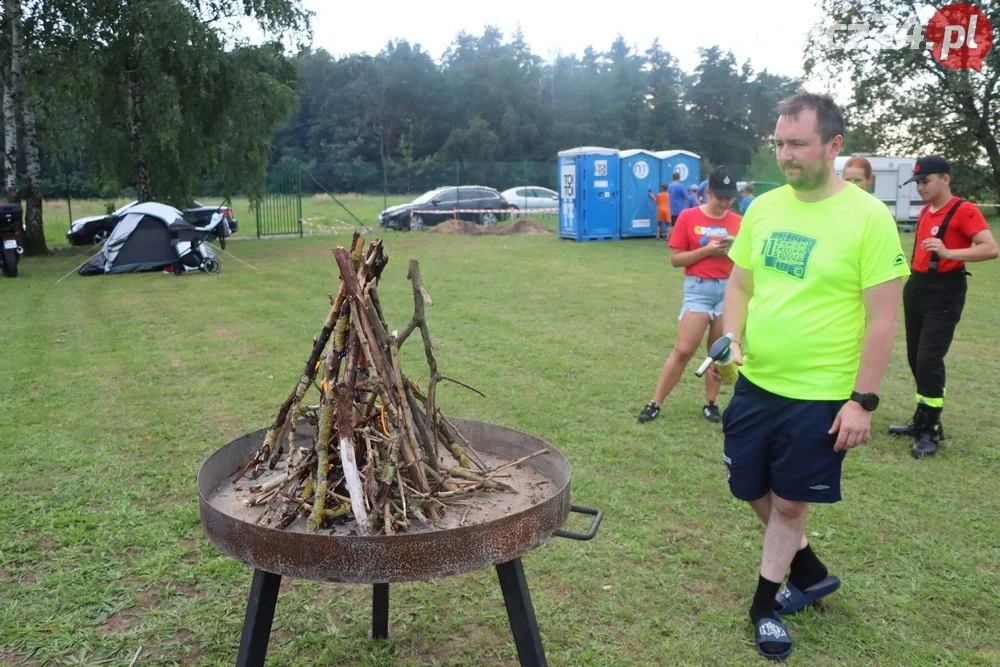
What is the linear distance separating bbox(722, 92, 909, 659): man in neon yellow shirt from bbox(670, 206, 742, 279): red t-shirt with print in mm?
2483

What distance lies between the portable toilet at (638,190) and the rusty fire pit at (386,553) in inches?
782

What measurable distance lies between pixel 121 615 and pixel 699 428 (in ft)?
12.7

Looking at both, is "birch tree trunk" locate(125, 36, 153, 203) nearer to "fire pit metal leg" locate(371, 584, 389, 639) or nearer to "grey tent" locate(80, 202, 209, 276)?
"grey tent" locate(80, 202, 209, 276)

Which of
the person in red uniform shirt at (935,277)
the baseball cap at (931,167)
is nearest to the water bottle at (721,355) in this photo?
the person in red uniform shirt at (935,277)

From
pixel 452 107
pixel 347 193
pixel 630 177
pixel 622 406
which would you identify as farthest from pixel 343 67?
pixel 622 406

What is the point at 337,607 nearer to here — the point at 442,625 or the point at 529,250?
the point at 442,625

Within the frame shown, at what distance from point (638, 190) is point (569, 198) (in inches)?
74.0

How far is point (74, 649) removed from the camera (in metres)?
3.21

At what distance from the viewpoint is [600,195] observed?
70.6ft

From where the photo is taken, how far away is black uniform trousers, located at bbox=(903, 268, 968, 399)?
17.4 ft

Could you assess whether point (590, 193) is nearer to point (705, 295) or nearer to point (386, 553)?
point (705, 295)

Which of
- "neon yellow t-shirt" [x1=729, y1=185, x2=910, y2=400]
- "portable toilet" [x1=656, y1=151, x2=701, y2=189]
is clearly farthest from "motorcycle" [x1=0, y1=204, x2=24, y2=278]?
"neon yellow t-shirt" [x1=729, y1=185, x2=910, y2=400]

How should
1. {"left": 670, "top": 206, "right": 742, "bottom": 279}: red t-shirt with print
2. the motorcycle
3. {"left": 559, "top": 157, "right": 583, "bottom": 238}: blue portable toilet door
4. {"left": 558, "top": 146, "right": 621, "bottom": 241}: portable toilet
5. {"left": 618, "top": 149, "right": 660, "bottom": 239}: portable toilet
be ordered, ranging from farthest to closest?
{"left": 618, "top": 149, "right": 660, "bottom": 239}: portable toilet, {"left": 559, "top": 157, "right": 583, "bottom": 238}: blue portable toilet door, {"left": 558, "top": 146, "right": 621, "bottom": 241}: portable toilet, the motorcycle, {"left": 670, "top": 206, "right": 742, "bottom": 279}: red t-shirt with print

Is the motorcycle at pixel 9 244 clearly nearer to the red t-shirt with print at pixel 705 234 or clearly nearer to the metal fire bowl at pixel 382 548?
the red t-shirt with print at pixel 705 234
